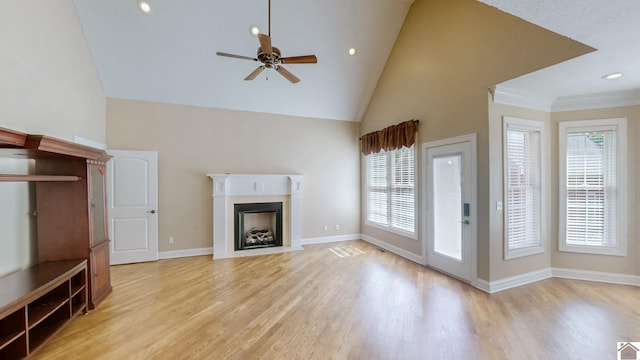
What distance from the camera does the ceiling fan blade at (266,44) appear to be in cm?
251

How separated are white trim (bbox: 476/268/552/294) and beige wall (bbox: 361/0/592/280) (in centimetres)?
10

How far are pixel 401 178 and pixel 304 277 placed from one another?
2.63 m

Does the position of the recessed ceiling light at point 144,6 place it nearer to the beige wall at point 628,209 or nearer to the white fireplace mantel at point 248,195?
the white fireplace mantel at point 248,195

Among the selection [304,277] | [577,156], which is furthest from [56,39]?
Result: [577,156]

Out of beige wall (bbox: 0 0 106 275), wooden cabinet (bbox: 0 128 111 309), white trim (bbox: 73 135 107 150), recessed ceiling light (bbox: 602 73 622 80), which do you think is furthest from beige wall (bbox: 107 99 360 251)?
recessed ceiling light (bbox: 602 73 622 80)

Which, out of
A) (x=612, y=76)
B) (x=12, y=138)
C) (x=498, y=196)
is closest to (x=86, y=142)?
(x=12, y=138)

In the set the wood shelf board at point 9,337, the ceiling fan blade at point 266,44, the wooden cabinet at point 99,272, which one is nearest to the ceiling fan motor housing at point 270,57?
the ceiling fan blade at point 266,44

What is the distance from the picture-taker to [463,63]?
3.45m

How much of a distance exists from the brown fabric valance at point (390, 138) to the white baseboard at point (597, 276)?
289 cm

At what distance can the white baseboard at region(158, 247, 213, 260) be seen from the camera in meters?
4.65

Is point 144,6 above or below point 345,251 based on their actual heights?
above

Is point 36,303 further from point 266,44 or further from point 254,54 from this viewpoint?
point 254,54

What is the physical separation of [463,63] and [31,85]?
5.31 m

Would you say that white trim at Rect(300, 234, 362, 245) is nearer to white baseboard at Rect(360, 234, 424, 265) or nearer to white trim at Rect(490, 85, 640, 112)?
white baseboard at Rect(360, 234, 424, 265)
